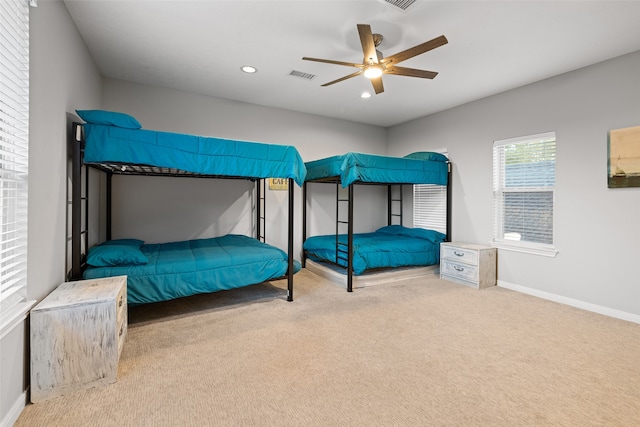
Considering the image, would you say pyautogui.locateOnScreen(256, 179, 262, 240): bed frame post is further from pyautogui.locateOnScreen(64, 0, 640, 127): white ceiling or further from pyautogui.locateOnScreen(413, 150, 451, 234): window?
pyautogui.locateOnScreen(413, 150, 451, 234): window

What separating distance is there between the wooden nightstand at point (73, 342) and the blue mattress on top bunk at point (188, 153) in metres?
1.15

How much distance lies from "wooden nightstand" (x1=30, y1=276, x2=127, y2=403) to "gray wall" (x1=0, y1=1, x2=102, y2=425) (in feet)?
0.24

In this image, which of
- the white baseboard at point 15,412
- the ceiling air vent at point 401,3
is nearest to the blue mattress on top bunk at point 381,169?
the ceiling air vent at point 401,3

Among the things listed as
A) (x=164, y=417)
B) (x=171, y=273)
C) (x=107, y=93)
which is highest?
(x=107, y=93)

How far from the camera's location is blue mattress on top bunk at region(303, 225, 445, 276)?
13.4ft

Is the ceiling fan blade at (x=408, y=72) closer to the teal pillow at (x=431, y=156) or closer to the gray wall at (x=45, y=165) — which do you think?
the teal pillow at (x=431, y=156)

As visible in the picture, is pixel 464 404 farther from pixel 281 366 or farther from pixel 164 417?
pixel 164 417

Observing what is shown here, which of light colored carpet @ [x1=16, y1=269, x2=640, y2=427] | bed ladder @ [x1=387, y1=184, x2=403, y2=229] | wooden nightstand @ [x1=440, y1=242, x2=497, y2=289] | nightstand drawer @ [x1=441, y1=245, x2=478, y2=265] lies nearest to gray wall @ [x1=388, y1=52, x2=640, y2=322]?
wooden nightstand @ [x1=440, y1=242, x2=497, y2=289]

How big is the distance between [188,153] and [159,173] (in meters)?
1.14

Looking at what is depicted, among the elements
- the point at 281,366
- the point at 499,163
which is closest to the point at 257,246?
the point at 281,366

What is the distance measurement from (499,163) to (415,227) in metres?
1.79

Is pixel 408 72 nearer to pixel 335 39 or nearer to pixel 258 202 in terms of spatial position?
pixel 335 39

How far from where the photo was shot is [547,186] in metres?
3.64

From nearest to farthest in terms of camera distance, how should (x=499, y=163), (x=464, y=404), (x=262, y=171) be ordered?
(x=464, y=404), (x=262, y=171), (x=499, y=163)
